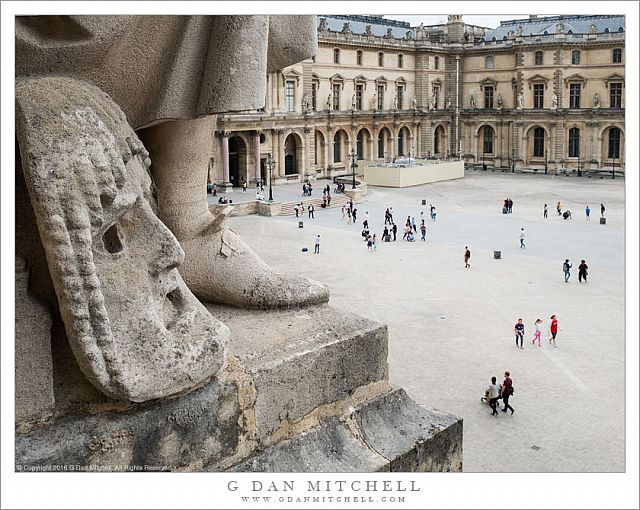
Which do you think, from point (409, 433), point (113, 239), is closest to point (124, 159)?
point (113, 239)

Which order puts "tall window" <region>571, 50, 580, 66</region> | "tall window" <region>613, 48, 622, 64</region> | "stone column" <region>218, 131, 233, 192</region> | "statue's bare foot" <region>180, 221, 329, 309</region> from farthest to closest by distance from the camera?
"tall window" <region>571, 50, 580, 66</region> < "tall window" <region>613, 48, 622, 64</region> < "stone column" <region>218, 131, 233, 192</region> < "statue's bare foot" <region>180, 221, 329, 309</region>

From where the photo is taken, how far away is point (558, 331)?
14352mm

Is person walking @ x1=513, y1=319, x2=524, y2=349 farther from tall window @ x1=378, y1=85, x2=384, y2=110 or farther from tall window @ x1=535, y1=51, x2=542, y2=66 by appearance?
tall window @ x1=535, y1=51, x2=542, y2=66

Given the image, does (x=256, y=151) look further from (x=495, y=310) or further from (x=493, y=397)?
(x=493, y=397)

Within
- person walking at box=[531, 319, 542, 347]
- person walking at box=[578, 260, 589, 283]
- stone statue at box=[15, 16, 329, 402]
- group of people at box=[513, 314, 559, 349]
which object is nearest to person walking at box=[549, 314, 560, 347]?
group of people at box=[513, 314, 559, 349]

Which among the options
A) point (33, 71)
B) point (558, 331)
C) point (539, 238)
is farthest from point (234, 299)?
point (539, 238)

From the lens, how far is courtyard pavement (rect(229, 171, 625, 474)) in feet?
32.3

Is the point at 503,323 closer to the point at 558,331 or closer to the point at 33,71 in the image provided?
the point at 558,331

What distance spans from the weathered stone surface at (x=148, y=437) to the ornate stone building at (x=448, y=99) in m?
34.9

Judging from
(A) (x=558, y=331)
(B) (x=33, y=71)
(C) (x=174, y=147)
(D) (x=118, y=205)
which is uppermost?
(B) (x=33, y=71)

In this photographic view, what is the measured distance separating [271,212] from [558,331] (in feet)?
55.4

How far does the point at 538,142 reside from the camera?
47.5 meters

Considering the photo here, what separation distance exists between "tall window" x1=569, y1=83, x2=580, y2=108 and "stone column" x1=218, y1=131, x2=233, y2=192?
21.8 metres

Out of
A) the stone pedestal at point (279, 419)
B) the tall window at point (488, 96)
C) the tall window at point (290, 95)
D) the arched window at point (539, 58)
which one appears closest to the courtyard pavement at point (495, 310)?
the stone pedestal at point (279, 419)
